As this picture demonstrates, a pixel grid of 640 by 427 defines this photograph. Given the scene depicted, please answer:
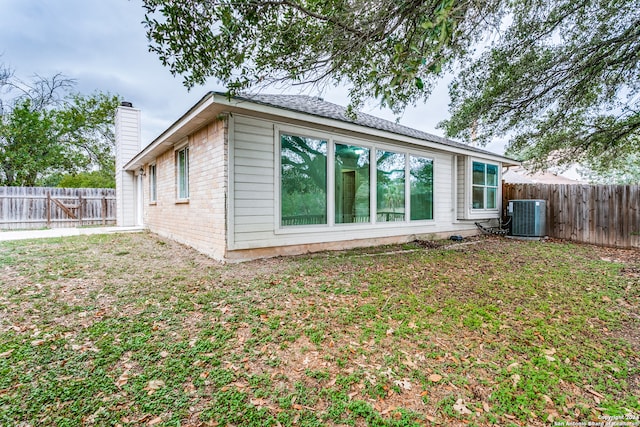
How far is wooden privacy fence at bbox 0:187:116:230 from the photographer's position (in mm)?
11828

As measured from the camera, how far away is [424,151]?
8648 mm

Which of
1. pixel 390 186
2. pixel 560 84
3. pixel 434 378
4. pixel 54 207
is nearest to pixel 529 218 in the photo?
pixel 560 84

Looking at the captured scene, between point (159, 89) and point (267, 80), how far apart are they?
56.4 ft

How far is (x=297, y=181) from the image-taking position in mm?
6039

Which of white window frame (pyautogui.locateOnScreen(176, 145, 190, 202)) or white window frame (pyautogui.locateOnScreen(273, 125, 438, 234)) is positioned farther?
white window frame (pyautogui.locateOnScreen(176, 145, 190, 202))

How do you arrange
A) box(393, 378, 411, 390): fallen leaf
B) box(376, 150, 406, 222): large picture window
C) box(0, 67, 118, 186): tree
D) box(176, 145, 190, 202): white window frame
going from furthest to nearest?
box(0, 67, 118, 186): tree
box(376, 150, 406, 222): large picture window
box(176, 145, 190, 202): white window frame
box(393, 378, 411, 390): fallen leaf

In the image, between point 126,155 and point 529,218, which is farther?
point 126,155

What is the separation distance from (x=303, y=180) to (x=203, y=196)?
2049 millimetres

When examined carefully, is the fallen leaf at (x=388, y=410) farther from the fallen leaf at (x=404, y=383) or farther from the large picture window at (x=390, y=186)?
the large picture window at (x=390, y=186)

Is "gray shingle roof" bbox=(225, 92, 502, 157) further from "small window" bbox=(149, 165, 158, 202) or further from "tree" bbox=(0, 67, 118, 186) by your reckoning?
"tree" bbox=(0, 67, 118, 186)

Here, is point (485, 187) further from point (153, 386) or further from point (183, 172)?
point (153, 386)

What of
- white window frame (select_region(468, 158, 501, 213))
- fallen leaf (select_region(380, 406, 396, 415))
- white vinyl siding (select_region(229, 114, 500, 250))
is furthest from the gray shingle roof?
fallen leaf (select_region(380, 406, 396, 415))

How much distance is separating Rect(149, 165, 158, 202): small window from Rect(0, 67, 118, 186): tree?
32.9 ft

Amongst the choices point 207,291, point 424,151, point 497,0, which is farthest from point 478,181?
point 207,291
